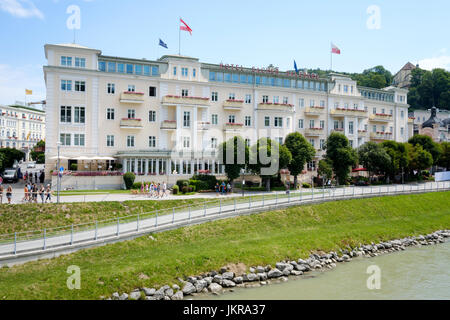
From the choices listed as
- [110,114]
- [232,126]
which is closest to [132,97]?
[110,114]

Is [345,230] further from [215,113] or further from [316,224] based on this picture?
[215,113]

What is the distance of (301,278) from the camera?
24859 millimetres

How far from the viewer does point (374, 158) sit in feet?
186

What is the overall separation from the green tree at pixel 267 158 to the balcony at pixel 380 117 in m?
32.2

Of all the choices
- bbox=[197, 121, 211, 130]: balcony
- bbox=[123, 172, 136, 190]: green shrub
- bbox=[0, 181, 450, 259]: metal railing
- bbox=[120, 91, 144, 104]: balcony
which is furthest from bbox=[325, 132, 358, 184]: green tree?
bbox=[123, 172, 136, 190]: green shrub

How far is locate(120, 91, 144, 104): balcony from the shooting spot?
1969 inches

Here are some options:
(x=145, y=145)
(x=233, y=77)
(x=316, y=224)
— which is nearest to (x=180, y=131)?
(x=145, y=145)

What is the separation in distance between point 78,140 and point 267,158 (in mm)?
24209

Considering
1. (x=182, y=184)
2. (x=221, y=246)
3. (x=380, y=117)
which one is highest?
(x=380, y=117)

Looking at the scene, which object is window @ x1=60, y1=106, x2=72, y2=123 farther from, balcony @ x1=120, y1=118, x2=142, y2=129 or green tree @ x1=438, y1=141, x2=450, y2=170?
green tree @ x1=438, y1=141, x2=450, y2=170

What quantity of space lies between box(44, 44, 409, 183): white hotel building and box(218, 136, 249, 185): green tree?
24.8 ft

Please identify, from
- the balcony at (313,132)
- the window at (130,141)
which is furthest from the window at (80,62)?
the balcony at (313,132)

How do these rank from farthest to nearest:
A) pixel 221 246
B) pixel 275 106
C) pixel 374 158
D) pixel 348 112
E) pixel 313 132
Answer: pixel 348 112 → pixel 313 132 → pixel 275 106 → pixel 374 158 → pixel 221 246

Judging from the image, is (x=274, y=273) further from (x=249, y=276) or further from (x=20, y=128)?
(x=20, y=128)
